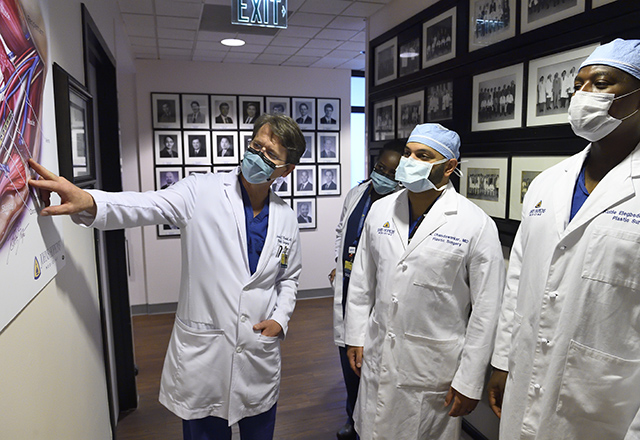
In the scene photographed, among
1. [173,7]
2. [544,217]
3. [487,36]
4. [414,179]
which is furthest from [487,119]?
[173,7]

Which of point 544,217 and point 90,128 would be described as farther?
point 90,128

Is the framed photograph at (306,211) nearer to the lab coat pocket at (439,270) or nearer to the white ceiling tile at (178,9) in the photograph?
the white ceiling tile at (178,9)

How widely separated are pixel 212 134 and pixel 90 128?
120 inches

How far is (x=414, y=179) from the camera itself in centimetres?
173

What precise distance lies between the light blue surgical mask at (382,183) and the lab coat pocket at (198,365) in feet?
4.10

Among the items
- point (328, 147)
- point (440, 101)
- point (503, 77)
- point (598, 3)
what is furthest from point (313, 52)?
point (598, 3)

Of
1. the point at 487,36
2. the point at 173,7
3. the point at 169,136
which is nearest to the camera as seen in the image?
the point at 487,36

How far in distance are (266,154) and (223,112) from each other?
333 centimetres

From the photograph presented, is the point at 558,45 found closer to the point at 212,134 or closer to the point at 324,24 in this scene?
the point at 324,24

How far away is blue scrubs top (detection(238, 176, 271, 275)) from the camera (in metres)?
Answer: 1.74

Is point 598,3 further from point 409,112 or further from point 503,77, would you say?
point 409,112

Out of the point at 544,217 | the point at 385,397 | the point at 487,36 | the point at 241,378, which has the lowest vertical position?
the point at 385,397

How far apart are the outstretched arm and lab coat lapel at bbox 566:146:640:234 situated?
136cm

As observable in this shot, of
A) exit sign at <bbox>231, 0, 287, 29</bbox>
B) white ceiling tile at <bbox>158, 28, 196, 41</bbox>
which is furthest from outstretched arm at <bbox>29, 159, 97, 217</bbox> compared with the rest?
white ceiling tile at <bbox>158, 28, 196, 41</bbox>
